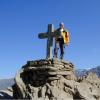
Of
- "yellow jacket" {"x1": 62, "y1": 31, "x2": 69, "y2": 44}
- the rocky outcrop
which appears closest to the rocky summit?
the rocky outcrop

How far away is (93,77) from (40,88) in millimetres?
5578

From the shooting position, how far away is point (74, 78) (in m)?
33.5

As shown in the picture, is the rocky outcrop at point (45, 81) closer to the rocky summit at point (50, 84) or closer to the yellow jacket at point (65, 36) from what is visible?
the rocky summit at point (50, 84)

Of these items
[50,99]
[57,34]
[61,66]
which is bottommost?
[50,99]

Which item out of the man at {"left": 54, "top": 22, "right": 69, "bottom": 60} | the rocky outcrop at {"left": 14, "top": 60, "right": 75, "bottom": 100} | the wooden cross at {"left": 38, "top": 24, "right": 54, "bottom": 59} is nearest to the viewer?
the rocky outcrop at {"left": 14, "top": 60, "right": 75, "bottom": 100}

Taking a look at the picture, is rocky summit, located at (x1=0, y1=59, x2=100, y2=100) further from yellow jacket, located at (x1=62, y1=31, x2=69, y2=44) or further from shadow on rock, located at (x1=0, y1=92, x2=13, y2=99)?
yellow jacket, located at (x1=62, y1=31, x2=69, y2=44)

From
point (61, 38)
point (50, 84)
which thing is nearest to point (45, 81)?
point (50, 84)

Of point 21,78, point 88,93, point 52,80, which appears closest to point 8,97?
point 21,78

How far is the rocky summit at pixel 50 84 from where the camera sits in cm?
3031

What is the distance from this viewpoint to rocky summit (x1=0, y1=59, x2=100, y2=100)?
99.5 feet

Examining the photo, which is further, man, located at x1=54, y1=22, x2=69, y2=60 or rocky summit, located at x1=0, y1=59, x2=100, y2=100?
man, located at x1=54, y1=22, x2=69, y2=60

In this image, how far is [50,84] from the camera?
31094 mm

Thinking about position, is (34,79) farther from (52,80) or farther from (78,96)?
(78,96)

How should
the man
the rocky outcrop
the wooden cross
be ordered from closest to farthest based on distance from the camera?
the rocky outcrop, the man, the wooden cross
